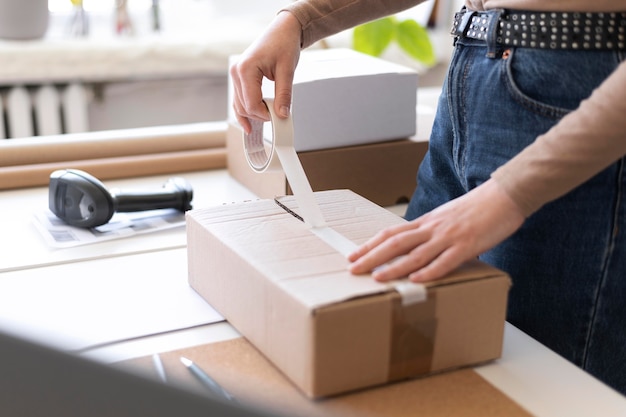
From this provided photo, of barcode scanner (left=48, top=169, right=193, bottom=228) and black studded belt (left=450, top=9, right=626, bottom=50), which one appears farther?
barcode scanner (left=48, top=169, right=193, bottom=228)

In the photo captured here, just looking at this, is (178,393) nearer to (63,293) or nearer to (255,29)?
(63,293)

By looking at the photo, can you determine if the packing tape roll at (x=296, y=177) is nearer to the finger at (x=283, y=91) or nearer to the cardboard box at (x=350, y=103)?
the finger at (x=283, y=91)

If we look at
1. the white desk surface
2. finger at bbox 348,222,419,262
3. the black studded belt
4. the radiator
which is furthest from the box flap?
the radiator

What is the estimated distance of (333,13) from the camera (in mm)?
1169

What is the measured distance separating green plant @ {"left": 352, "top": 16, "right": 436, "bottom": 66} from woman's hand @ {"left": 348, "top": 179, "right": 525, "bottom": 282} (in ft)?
6.02

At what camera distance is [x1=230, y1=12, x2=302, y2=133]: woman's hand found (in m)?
1.07

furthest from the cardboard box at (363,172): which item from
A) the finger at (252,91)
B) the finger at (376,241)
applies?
the finger at (376,241)

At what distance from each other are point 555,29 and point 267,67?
0.39 m

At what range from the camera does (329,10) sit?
1.16 meters

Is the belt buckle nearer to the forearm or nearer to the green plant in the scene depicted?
the forearm

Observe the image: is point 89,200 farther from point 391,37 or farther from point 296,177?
point 391,37

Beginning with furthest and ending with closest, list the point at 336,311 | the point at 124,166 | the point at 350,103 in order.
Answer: the point at 124,166 → the point at 350,103 → the point at 336,311

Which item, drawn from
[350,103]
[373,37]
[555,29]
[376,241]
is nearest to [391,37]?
[373,37]

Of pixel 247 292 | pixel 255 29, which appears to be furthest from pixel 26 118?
pixel 247 292
